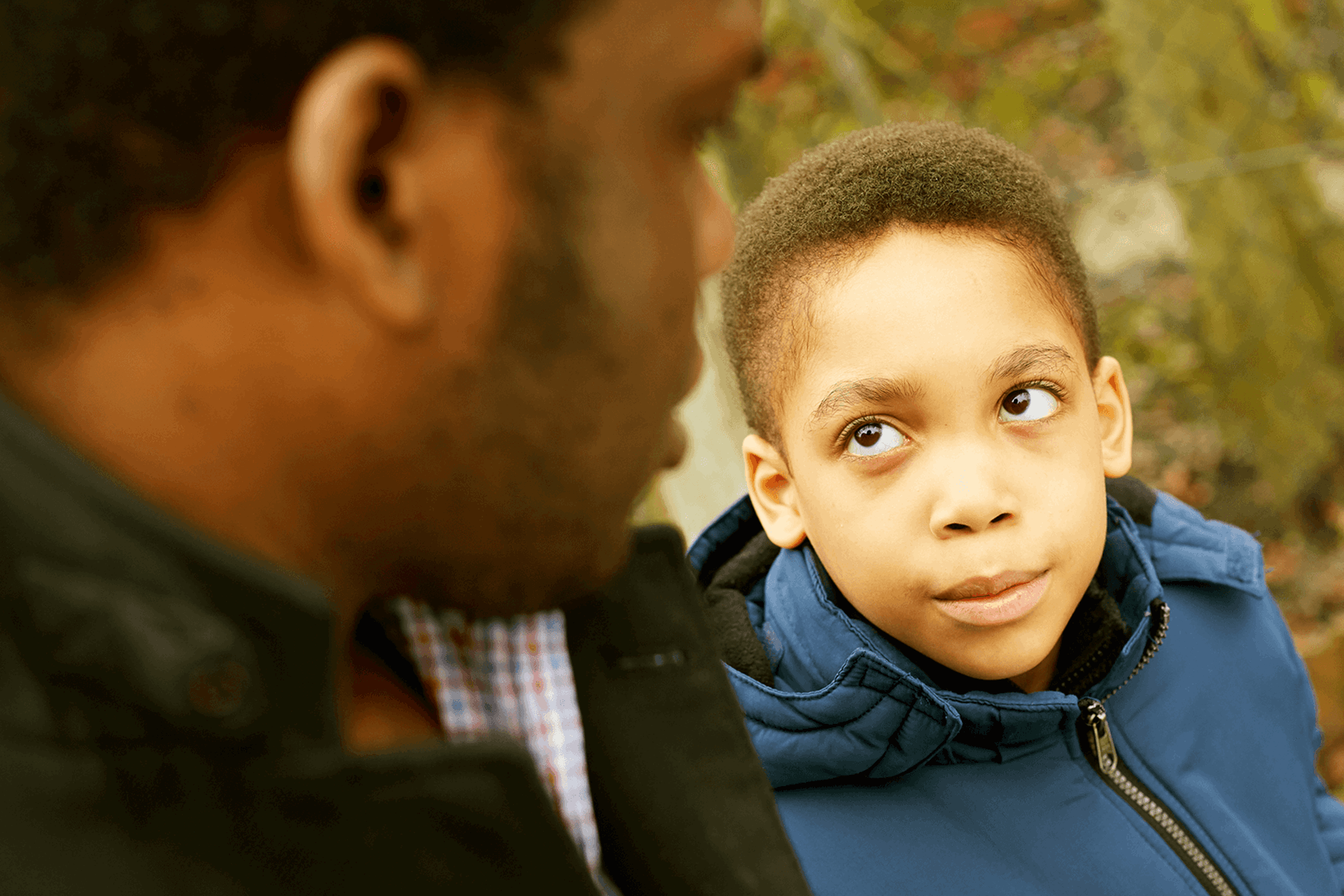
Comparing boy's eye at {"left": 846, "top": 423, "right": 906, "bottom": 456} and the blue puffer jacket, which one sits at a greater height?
boy's eye at {"left": 846, "top": 423, "right": 906, "bottom": 456}

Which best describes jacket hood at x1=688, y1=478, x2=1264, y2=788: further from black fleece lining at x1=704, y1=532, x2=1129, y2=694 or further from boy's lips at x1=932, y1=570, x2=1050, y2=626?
boy's lips at x1=932, y1=570, x2=1050, y2=626

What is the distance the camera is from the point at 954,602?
5.00 ft

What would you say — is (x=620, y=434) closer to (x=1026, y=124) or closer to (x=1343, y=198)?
(x=1343, y=198)

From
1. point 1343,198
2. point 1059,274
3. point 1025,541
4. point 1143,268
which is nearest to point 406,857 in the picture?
point 1025,541

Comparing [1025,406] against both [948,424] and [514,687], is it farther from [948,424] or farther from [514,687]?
[514,687]

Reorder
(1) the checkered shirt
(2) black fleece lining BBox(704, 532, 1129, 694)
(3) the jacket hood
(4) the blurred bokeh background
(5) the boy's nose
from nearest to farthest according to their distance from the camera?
(1) the checkered shirt, (5) the boy's nose, (3) the jacket hood, (2) black fleece lining BBox(704, 532, 1129, 694), (4) the blurred bokeh background

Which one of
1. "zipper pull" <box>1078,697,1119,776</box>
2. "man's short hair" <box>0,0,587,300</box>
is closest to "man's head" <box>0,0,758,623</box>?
"man's short hair" <box>0,0,587,300</box>

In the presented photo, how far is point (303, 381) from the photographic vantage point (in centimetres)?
73

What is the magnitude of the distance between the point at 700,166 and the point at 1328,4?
186 inches

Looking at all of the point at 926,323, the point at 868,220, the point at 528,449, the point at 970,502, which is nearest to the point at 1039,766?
the point at 970,502

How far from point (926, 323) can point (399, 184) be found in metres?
0.96

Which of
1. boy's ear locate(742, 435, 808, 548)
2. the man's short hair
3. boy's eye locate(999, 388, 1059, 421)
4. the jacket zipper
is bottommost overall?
the jacket zipper

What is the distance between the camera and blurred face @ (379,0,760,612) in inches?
29.8

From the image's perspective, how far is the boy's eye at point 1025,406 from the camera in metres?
1.55
